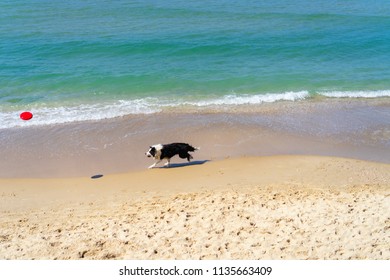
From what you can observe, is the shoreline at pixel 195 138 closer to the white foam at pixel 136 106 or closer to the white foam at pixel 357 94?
the white foam at pixel 136 106

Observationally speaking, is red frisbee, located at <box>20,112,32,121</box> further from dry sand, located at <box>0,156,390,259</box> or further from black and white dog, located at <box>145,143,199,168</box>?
black and white dog, located at <box>145,143,199,168</box>

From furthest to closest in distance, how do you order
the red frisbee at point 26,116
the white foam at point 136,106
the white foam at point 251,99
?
the white foam at point 251,99, the white foam at point 136,106, the red frisbee at point 26,116

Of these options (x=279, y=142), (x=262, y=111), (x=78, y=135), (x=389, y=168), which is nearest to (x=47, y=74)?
(x=78, y=135)

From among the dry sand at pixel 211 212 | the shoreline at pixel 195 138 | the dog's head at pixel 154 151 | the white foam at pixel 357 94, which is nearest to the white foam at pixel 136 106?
the white foam at pixel 357 94

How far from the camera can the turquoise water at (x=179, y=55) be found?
19.3 meters

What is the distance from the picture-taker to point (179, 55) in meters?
24.4

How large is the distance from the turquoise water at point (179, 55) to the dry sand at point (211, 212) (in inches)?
222

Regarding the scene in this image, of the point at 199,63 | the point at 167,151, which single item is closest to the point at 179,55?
the point at 199,63

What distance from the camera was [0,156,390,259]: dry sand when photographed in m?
8.45

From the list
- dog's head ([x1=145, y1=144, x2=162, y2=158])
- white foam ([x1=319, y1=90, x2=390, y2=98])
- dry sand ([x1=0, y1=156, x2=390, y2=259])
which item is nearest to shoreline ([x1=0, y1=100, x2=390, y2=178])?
dog's head ([x1=145, y1=144, x2=162, y2=158])

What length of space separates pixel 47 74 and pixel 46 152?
329 inches
